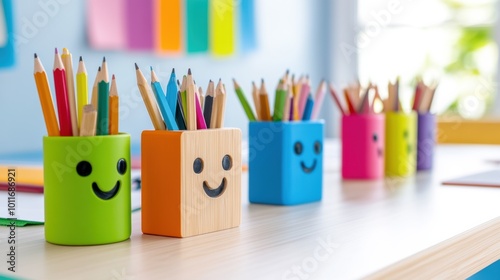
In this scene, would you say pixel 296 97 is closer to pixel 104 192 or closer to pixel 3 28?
pixel 104 192

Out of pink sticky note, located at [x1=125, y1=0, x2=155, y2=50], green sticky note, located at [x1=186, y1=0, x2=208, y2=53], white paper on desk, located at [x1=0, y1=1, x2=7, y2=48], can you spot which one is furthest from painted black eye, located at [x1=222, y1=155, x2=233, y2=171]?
green sticky note, located at [x1=186, y1=0, x2=208, y2=53]

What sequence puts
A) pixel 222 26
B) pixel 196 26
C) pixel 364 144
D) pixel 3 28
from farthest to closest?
pixel 222 26 → pixel 196 26 → pixel 3 28 → pixel 364 144

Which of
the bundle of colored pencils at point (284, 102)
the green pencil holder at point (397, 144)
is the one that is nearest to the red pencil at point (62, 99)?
the bundle of colored pencils at point (284, 102)

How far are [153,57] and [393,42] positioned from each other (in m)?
1.43

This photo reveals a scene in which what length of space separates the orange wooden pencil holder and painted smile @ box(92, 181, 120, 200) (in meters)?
0.06

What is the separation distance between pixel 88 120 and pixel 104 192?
0.23ft

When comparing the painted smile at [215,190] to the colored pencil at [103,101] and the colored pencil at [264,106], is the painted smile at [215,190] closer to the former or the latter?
the colored pencil at [103,101]

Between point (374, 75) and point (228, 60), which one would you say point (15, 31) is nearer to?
point (228, 60)

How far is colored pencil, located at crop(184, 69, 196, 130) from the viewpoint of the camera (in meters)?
0.73

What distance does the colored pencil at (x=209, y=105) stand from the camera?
77 cm

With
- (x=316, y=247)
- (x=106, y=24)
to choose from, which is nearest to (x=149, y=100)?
(x=316, y=247)

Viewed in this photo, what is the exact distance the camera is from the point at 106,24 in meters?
2.28

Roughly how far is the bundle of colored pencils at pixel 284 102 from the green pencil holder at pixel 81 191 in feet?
1.04

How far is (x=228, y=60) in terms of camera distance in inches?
112
